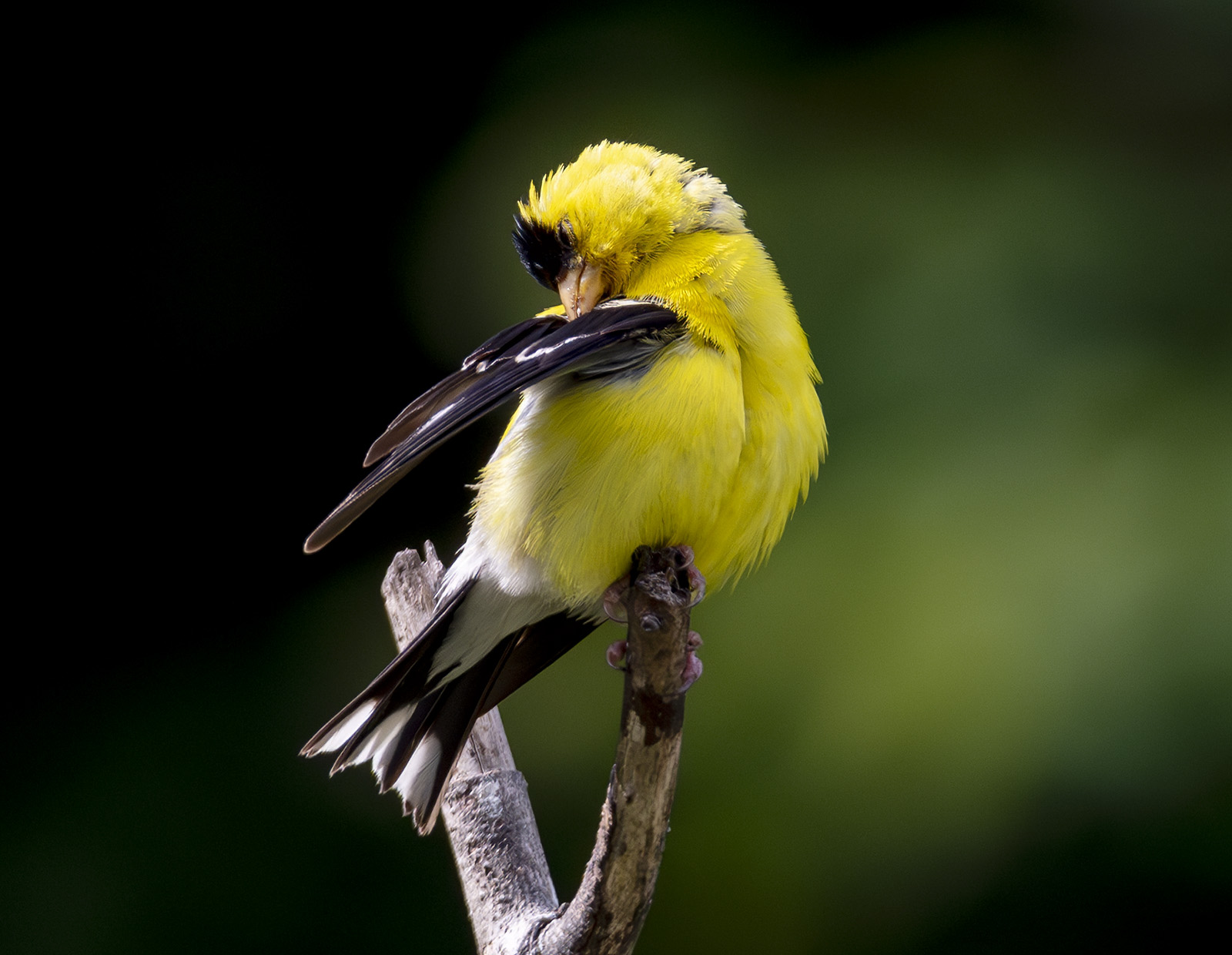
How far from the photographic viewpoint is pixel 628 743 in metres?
1.85

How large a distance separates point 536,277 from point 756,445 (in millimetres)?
723

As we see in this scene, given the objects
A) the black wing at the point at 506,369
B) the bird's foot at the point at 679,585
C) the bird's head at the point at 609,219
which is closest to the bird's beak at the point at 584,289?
the bird's head at the point at 609,219

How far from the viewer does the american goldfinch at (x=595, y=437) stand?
2.01 m

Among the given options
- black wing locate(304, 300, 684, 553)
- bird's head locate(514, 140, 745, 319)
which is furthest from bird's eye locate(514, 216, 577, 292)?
black wing locate(304, 300, 684, 553)

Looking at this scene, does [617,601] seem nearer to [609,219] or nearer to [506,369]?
[506,369]

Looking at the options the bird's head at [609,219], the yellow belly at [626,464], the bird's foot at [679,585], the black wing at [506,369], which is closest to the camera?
the black wing at [506,369]

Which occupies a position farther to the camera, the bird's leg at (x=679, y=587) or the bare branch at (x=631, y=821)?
the bird's leg at (x=679, y=587)

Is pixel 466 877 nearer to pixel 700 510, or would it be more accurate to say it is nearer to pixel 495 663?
pixel 495 663

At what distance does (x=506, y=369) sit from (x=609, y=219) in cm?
57

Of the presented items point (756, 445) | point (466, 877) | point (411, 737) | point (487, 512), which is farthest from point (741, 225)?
point (466, 877)

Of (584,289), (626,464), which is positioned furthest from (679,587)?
(584,289)

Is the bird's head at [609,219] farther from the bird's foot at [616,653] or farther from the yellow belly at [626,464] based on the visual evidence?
the bird's foot at [616,653]

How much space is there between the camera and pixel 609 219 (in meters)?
2.41

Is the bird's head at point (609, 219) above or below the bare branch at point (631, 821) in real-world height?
above
